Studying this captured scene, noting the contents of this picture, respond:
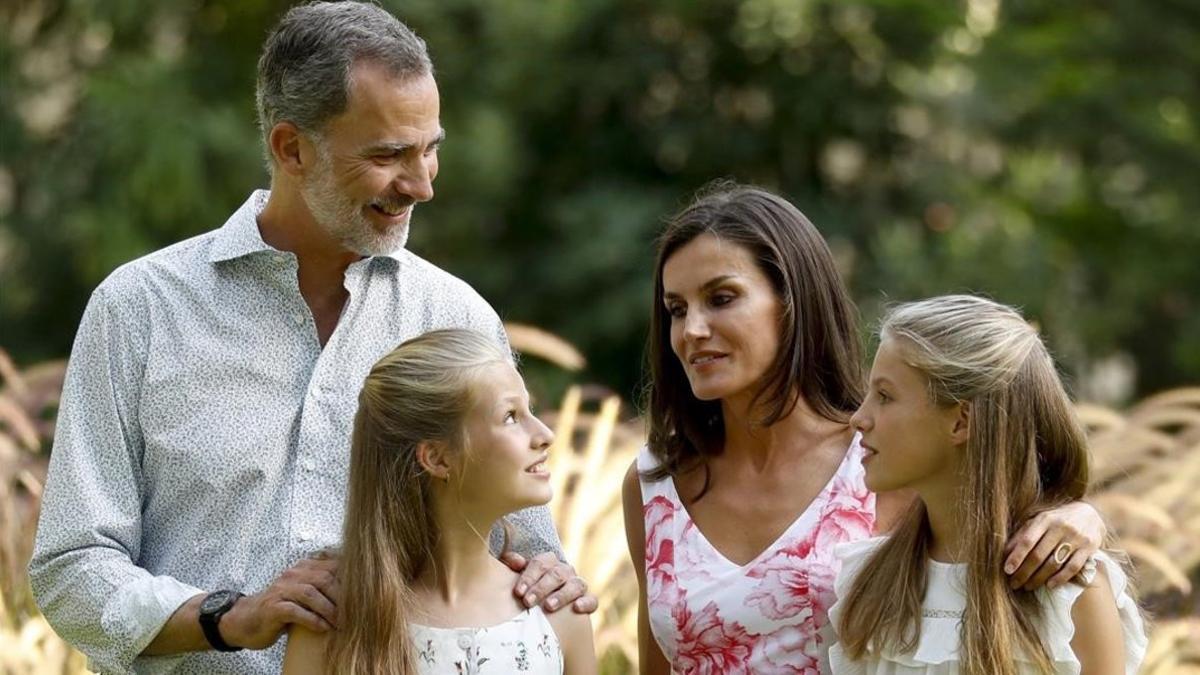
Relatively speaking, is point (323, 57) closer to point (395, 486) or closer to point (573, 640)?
point (395, 486)

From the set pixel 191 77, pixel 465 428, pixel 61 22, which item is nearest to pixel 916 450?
pixel 465 428

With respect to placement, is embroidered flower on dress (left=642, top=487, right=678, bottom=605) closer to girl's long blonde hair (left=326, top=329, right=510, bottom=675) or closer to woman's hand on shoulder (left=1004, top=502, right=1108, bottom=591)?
girl's long blonde hair (left=326, top=329, right=510, bottom=675)

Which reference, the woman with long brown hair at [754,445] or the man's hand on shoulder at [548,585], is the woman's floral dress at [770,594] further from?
the man's hand on shoulder at [548,585]

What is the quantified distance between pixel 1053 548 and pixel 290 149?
168cm

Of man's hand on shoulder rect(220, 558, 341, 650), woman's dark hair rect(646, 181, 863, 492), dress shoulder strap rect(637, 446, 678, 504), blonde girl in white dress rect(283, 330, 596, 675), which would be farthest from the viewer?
dress shoulder strap rect(637, 446, 678, 504)

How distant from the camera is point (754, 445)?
3812 millimetres

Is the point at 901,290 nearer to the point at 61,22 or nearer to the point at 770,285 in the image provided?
the point at 61,22

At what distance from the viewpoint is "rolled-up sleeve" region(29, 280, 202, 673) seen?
3387 millimetres

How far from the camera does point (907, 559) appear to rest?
353 cm

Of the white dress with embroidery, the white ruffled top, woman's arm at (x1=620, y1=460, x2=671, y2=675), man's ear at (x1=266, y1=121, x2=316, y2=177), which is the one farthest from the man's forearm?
the white ruffled top

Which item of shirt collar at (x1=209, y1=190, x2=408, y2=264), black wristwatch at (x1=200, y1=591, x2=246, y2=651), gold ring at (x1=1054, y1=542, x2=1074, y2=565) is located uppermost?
shirt collar at (x1=209, y1=190, x2=408, y2=264)

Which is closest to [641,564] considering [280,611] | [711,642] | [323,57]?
[711,642]

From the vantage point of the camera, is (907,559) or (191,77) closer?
(907,559)

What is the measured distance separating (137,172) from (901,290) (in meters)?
4.76
